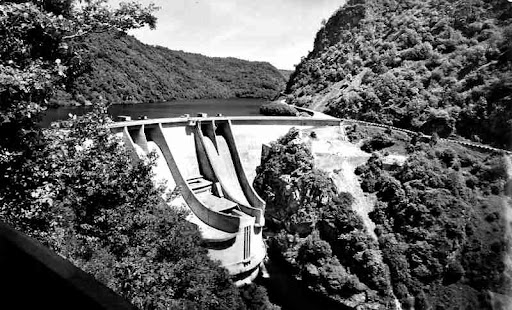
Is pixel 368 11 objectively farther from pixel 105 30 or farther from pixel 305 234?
pixel 105 30

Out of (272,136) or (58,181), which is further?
(272,136)

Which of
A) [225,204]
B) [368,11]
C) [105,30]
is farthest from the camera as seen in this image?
[368,11]

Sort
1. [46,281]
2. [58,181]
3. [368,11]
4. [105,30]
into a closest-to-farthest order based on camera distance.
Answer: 1. [46,281]
2. [58,181]
3. [105,30]
4. [368,11]

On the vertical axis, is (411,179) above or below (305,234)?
above

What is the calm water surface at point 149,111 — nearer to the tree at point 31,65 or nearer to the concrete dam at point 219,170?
the concrete dam at point 219,170

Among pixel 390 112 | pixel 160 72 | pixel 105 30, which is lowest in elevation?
pixel 390 112

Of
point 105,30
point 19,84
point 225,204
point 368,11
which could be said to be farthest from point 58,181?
point 368,11

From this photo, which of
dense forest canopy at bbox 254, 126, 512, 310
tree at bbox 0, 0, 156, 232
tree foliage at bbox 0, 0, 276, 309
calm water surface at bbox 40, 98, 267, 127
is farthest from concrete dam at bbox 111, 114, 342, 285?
calm water surface at bbox 40, 98, 267, 127

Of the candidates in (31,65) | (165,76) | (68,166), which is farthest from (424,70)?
(165,76)
